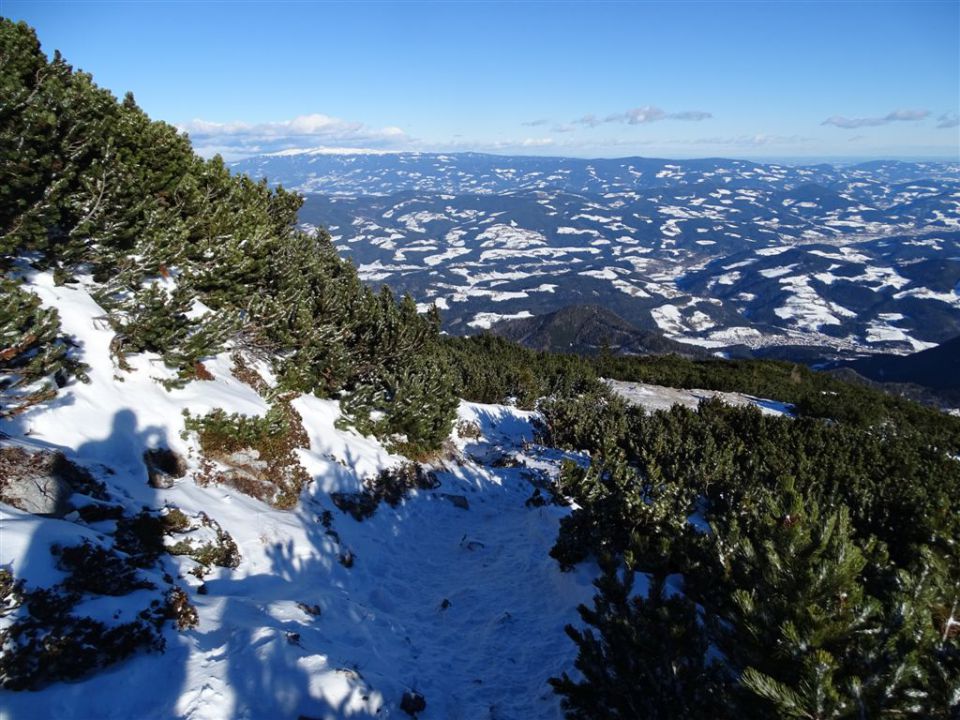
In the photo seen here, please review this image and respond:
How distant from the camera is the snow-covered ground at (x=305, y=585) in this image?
16.1ft

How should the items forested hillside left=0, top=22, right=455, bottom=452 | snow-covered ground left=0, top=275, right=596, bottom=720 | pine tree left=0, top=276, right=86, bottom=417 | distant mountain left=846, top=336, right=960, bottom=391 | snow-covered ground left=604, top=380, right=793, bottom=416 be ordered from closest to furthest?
1. snow-covered ground left=0, top=275, right=596, bottom=720
2. pine tree left=0, top=276, right=86, bottom=417
3. forested hillside left=0, top=22, right=455, bottom=452
4. snow-covered ground left=604, top=380, right=793, bottom=416
5. distant mountain left=846, top=336, right=960, bottom=391

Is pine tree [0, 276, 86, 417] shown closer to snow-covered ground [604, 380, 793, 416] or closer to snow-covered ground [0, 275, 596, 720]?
snow-covered ground [0, 275, 596, 720]

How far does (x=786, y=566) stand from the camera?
12.0 feet

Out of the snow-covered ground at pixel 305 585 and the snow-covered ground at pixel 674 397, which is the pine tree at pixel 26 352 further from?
the snow-covered ground at pixel 674 397

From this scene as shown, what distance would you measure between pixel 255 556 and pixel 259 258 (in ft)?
25.6

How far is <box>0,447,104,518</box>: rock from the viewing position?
612 centimetres

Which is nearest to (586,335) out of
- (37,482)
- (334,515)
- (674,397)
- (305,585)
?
(674,397)

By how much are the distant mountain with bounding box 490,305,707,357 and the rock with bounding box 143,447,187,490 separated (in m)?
127

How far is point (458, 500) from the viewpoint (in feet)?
45.1

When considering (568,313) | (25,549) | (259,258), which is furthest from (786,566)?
(568,313)

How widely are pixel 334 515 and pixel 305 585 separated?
2846 millimetres

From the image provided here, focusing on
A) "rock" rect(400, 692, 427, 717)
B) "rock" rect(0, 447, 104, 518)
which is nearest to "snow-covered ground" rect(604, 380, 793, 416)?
"rock" rect(400, 692, 427, 717)

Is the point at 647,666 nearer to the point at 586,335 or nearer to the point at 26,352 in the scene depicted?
the point at 26,352

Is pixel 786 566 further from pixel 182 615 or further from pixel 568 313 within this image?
pixel 568 313
